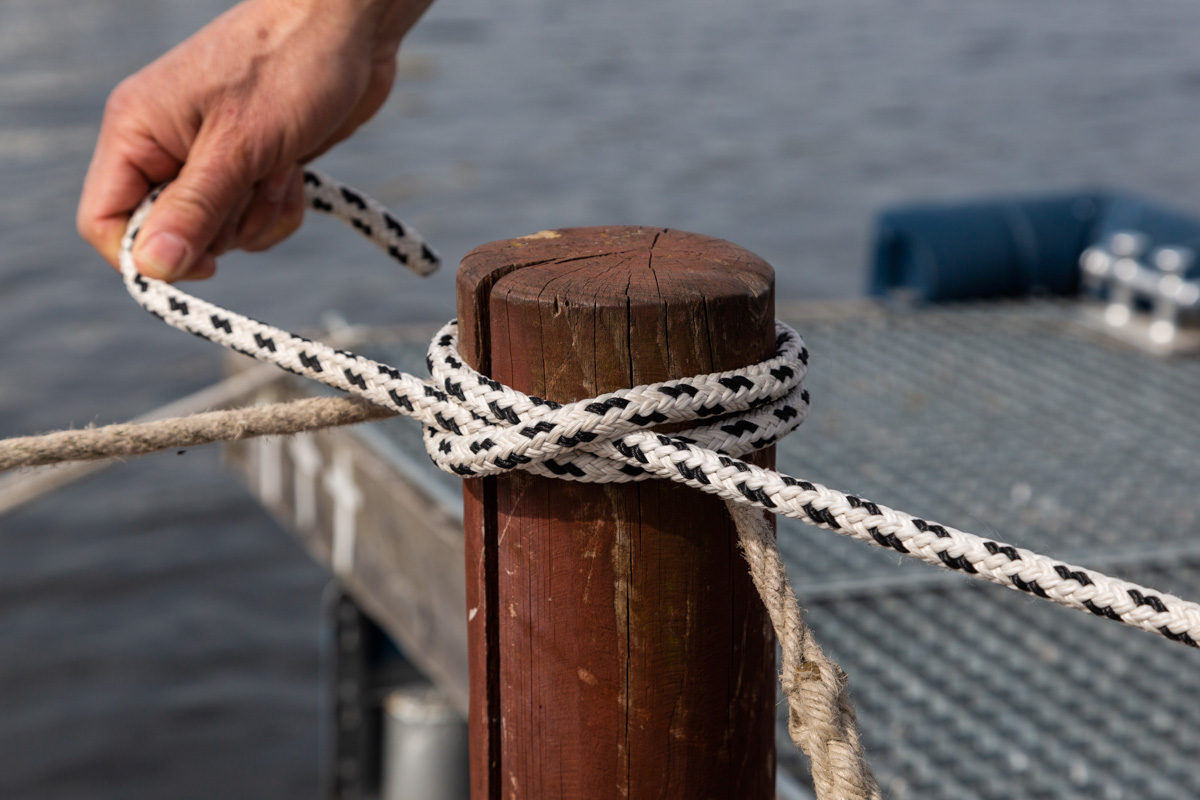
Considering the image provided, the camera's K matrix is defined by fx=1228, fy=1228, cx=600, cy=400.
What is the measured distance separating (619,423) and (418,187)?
7.59 meters

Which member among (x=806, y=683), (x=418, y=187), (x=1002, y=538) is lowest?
(x=1002, y=538)

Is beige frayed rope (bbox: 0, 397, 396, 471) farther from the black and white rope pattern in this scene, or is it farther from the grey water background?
the grey water background

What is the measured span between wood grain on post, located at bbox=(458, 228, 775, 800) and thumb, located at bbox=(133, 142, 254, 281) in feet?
1.60

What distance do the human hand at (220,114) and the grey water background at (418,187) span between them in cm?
350

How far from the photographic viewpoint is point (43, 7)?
1304 centimetres

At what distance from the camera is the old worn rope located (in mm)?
891

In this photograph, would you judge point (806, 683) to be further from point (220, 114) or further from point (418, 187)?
point (418, 187)

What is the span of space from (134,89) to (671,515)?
0.85 meters

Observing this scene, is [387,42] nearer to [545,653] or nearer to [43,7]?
[545,653]

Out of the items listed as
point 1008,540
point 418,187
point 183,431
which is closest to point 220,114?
point 183,431

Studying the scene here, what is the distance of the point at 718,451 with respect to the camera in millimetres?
936

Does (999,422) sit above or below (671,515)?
below

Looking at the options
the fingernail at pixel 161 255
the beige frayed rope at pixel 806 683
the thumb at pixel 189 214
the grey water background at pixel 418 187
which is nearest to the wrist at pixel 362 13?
the thumb at pixel 189 214

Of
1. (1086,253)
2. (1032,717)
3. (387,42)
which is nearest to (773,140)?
(1086,253)
